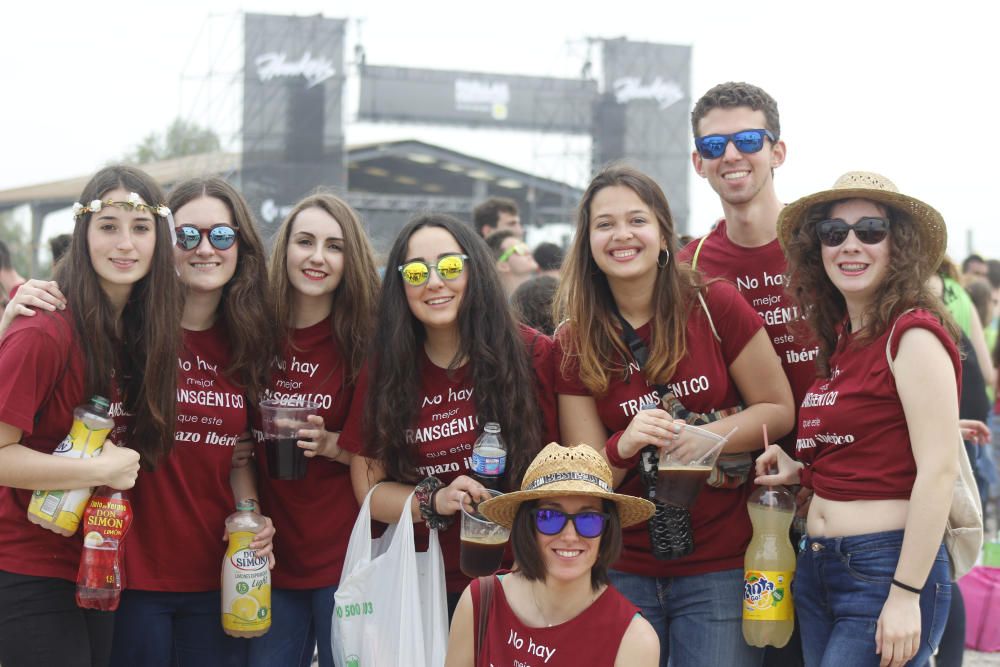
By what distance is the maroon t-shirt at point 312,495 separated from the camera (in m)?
3.72

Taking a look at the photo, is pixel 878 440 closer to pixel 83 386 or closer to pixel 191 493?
pixel 191 493

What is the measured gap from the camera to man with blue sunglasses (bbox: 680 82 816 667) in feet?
12.2

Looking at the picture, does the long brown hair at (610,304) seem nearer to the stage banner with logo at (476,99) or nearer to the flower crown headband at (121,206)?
the flower crown headband at (121,206)

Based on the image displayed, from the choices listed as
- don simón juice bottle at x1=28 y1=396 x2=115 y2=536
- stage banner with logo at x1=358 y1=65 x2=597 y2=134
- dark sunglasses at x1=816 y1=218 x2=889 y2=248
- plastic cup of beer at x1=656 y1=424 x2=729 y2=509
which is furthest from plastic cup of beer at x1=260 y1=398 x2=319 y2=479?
stage banner with logo at x1=358 y1=65 x2=597 y2=134

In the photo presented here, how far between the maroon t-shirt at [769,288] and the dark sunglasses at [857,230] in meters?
0.58

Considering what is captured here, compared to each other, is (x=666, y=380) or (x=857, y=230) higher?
(x=857, y=230)

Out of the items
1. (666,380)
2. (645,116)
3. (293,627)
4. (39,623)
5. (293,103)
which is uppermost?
(645,116)

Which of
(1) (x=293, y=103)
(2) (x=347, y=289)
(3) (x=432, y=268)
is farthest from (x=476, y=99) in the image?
(3) (x=432, y=268)

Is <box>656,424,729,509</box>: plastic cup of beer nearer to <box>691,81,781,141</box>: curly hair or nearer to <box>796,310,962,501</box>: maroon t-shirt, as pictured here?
<box>796,310,962,501</box>: maroon t-shirt

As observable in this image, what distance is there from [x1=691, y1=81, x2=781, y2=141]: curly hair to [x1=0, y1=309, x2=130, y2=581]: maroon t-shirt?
2532mm

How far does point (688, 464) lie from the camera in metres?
3.16

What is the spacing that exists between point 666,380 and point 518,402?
1.73 feet

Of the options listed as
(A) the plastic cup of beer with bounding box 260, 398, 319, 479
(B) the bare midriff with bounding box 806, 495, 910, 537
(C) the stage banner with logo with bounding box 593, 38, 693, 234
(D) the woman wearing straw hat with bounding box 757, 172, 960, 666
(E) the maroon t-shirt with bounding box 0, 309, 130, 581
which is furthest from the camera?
(C) the stage banner with logo with bounding box 593, 38, 693, 234

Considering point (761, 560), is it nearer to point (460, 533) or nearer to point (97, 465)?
point (460, 533)
